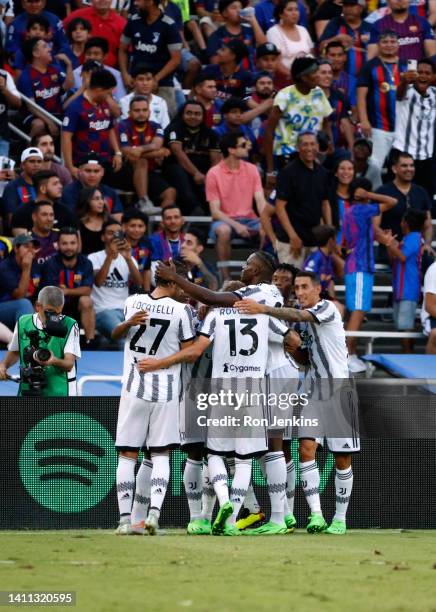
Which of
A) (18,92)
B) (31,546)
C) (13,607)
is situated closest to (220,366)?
(31,546)

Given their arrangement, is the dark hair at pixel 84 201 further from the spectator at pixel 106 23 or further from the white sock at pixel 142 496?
the white sock at pixel 142 496

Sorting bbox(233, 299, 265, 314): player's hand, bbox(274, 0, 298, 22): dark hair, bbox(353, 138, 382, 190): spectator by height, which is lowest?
bbox(233, 299, 265, 314): player's hand

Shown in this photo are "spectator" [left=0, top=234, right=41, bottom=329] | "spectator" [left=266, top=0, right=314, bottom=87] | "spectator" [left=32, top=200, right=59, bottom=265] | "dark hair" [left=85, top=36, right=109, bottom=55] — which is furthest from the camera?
"spectator" [left=266, top=0, right=314, bottom=87]

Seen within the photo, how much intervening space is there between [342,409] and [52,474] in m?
2.65

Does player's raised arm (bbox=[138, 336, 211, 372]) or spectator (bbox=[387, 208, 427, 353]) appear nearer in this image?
player's raised arm (bbox=[138, 336, 211, 372])

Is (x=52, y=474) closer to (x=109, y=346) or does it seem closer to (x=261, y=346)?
(x=261, y=346)

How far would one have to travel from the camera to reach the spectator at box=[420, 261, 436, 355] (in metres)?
16.1

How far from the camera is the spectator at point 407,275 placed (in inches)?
668

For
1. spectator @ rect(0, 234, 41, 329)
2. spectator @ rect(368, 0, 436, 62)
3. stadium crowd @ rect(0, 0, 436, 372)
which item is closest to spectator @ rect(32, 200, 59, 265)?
stadium crowd @ rect(0, 0, 436, 372)

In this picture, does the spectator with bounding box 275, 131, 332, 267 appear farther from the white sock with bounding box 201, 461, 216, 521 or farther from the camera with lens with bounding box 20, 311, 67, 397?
the white sock with bounding box 201, 461, 216, 521

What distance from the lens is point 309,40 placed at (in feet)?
65.7

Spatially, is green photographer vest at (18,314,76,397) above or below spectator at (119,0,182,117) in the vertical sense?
below

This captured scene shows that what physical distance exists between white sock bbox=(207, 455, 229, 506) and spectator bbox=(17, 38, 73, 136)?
7.51 m

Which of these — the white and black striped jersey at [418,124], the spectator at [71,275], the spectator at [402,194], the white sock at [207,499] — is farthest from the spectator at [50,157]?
the white sock at [207,499]
